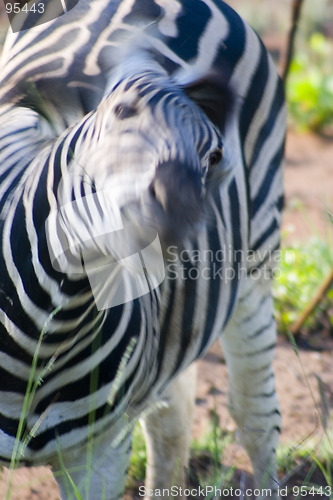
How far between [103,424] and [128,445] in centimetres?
24

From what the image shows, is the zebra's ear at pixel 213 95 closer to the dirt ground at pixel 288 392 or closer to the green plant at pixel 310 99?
the dirt ground at pixel 288 392

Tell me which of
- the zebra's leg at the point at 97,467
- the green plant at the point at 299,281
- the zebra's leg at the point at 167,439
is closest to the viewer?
the zebra's leg at the point at 97,467

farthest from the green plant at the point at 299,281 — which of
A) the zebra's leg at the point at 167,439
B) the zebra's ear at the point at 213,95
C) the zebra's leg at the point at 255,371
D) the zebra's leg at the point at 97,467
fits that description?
the zebra's ear at the point at 213,95

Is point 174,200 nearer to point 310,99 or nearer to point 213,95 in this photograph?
point 213,95

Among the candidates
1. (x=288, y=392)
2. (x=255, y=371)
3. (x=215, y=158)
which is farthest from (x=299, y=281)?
(x=215, y=158)

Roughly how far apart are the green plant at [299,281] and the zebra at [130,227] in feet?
4.05

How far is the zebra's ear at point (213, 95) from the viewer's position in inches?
60.9

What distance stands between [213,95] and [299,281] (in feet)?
9.32

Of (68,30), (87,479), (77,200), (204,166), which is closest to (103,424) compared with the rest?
(87,479)

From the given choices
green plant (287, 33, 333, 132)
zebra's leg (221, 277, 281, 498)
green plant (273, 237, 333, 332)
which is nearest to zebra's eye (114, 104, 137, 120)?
zebra's leg (221, 277, 281, 498)

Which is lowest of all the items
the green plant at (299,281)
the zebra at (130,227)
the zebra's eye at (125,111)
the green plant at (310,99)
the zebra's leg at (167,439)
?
the green plant at (310,99)

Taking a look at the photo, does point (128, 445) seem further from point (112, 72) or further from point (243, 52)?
point (243, 52)

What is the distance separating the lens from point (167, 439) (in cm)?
282

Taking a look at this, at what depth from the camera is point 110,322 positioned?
5.94 ft
